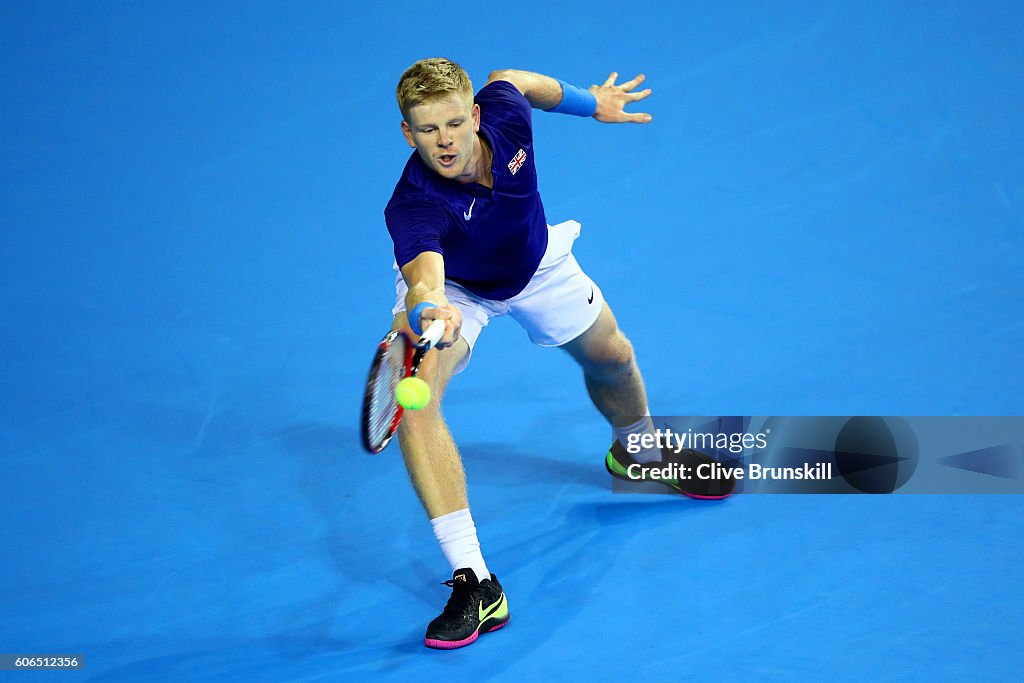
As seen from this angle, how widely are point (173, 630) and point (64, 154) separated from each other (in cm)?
451

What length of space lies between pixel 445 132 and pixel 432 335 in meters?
0.69

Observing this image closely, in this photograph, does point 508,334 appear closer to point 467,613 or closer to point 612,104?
point 612,104

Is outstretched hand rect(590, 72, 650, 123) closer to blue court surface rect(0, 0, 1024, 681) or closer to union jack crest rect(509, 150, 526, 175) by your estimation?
union jack crest rect(509, 150, 526, 175)

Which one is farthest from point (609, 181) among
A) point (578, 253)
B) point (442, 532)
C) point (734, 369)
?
point (442, 532)

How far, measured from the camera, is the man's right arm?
3.12 m

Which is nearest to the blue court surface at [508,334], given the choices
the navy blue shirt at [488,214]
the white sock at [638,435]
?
the white sock at [638,435]

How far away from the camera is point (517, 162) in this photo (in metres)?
3.73

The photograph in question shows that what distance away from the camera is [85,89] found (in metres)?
7.57

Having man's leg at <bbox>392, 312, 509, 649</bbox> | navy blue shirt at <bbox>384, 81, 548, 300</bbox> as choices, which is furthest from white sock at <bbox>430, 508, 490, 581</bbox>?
navy blue shirt at <bbox>384, 81, 548, 300</bbox>

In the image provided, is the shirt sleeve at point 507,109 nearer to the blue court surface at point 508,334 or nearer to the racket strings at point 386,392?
the racket strings at point 386,392

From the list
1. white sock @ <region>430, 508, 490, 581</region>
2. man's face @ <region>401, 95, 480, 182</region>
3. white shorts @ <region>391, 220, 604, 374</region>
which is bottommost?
white sock @ <region>430, 508, 490, 581</region>

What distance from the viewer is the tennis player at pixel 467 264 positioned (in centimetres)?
340

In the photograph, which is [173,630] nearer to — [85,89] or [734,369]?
[734,369]

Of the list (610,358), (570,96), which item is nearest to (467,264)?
(610,358)
